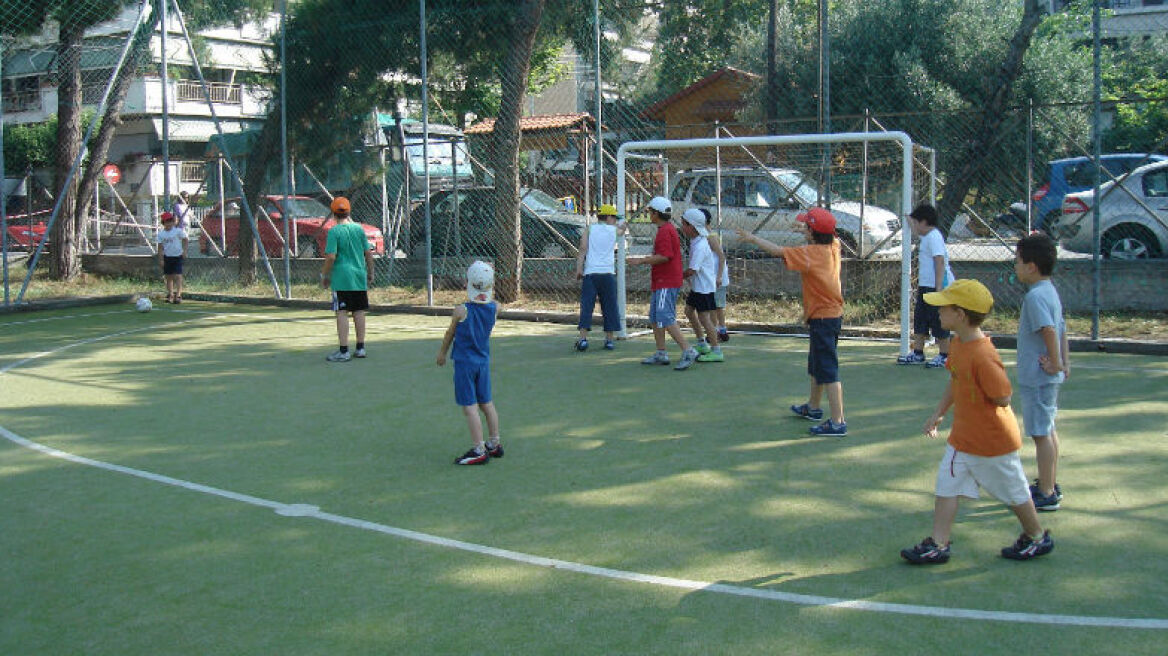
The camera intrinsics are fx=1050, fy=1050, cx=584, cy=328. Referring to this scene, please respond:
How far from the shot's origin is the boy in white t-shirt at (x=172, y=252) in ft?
56.3

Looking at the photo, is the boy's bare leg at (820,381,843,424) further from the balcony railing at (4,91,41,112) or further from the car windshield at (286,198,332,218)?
the balcony railing at (4,91,41,112)

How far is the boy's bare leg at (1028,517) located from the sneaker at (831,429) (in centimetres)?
265

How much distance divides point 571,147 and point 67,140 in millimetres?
10426

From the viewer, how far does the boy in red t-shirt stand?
1094cm

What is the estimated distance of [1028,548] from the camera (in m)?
5.21

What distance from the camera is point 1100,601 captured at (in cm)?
471

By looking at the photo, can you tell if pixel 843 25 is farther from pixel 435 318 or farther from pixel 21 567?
pixel 21 567

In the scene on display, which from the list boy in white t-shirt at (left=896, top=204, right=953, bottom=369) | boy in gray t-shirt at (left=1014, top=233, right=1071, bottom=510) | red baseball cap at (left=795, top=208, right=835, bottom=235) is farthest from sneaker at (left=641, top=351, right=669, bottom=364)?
boy in gray t-shirt at (left=1014, top=233, right=1071, bottom=510)

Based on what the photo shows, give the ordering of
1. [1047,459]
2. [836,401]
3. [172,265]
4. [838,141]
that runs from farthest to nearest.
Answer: [172,265] < [838,141] < [836,401] < [1047,459]

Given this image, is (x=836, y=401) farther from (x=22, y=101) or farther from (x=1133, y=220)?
(x=22, y=101)

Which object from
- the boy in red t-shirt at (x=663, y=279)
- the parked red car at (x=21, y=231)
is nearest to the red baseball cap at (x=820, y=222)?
the boy in red t-shirt at (x=663, y=279)

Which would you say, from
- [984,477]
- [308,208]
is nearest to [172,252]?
[308,208]

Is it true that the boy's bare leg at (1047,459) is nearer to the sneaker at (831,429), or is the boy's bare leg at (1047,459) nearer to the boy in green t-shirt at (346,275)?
the sneaker at (831,429)

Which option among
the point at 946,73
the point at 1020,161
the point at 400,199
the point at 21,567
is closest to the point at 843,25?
the point at 946,73
